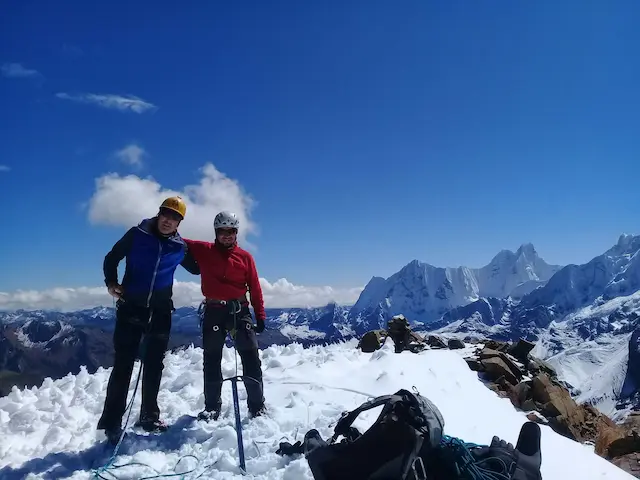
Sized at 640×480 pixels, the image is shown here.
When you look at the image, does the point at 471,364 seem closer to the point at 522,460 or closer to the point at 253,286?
the point at 253,286

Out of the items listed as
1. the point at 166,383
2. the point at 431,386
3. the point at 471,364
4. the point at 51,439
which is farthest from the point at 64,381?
the point at 471,364

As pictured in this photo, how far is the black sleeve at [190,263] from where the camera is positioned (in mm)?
8203

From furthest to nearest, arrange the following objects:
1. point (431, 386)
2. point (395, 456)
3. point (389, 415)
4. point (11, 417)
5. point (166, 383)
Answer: point (431, 386)
point (166, 383)
point (11, 417)
point (389, 415)
point (395, 456)

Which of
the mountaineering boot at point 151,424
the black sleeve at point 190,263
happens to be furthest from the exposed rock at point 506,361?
the mountaineering boot at point 151,424

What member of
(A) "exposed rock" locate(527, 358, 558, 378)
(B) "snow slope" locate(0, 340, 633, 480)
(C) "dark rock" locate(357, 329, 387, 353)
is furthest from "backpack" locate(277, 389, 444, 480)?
(C) "dark rock" locate(357, 329, 387, 353)

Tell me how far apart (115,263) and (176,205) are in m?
1.33

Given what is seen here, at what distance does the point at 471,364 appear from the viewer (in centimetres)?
1596

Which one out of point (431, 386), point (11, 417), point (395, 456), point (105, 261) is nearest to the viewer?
point (395, 456)

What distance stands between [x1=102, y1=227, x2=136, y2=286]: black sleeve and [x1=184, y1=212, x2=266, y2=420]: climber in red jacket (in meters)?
1.32

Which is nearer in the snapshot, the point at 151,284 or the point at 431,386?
the point at 151,284

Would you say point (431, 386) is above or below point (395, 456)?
below

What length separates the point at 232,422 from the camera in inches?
309

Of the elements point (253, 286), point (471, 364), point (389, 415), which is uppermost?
point (253, 286)

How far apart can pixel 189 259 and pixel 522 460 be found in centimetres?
610
